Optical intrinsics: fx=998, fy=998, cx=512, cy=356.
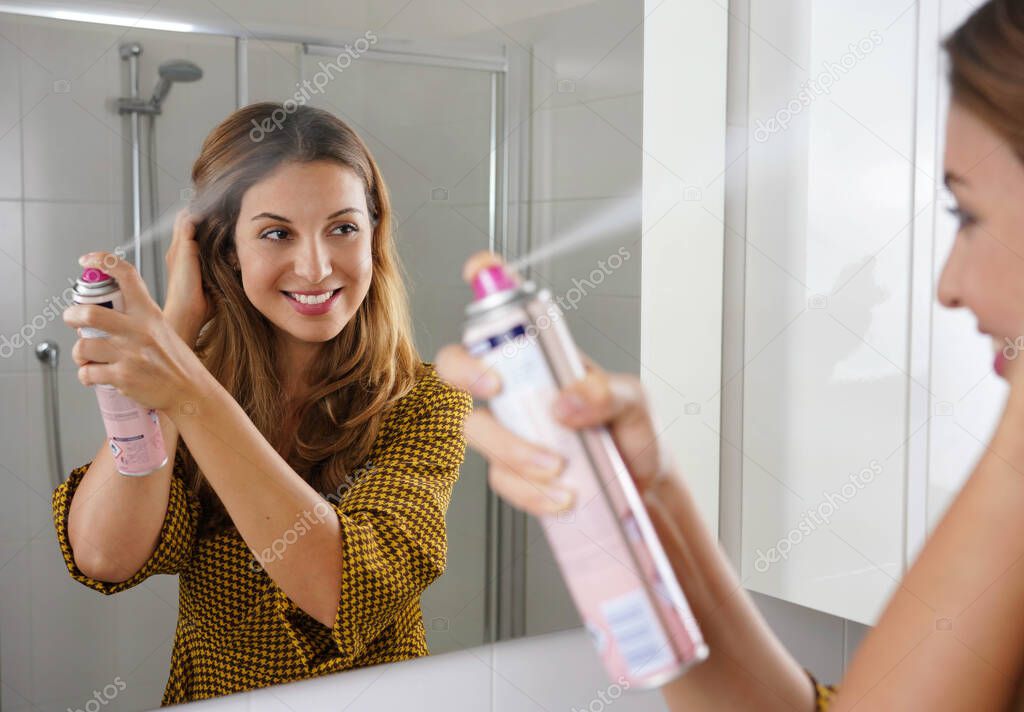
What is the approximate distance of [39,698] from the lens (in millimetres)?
837

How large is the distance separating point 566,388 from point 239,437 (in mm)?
471

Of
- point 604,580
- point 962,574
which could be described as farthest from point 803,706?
point 604,580

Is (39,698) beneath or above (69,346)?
beneath

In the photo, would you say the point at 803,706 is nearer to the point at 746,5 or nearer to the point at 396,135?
the point at 396,135

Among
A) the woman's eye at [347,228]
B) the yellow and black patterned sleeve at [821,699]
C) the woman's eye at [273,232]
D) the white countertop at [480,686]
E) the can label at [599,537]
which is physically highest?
the woman's eye at [347,228]

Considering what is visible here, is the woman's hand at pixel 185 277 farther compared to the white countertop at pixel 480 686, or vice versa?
the white countertop at pixel 480 686

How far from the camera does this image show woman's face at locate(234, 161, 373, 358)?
0.84 m

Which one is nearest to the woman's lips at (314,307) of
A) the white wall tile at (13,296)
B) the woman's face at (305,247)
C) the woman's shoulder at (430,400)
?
the woman's face at (305,247)

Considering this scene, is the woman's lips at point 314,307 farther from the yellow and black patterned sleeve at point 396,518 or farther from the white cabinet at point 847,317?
the white cabinet at point 847,317

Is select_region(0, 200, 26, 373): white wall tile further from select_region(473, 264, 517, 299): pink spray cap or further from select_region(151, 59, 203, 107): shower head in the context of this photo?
select_region(473, 264, 517, 299): pink spray cap

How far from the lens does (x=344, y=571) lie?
0.85 m
